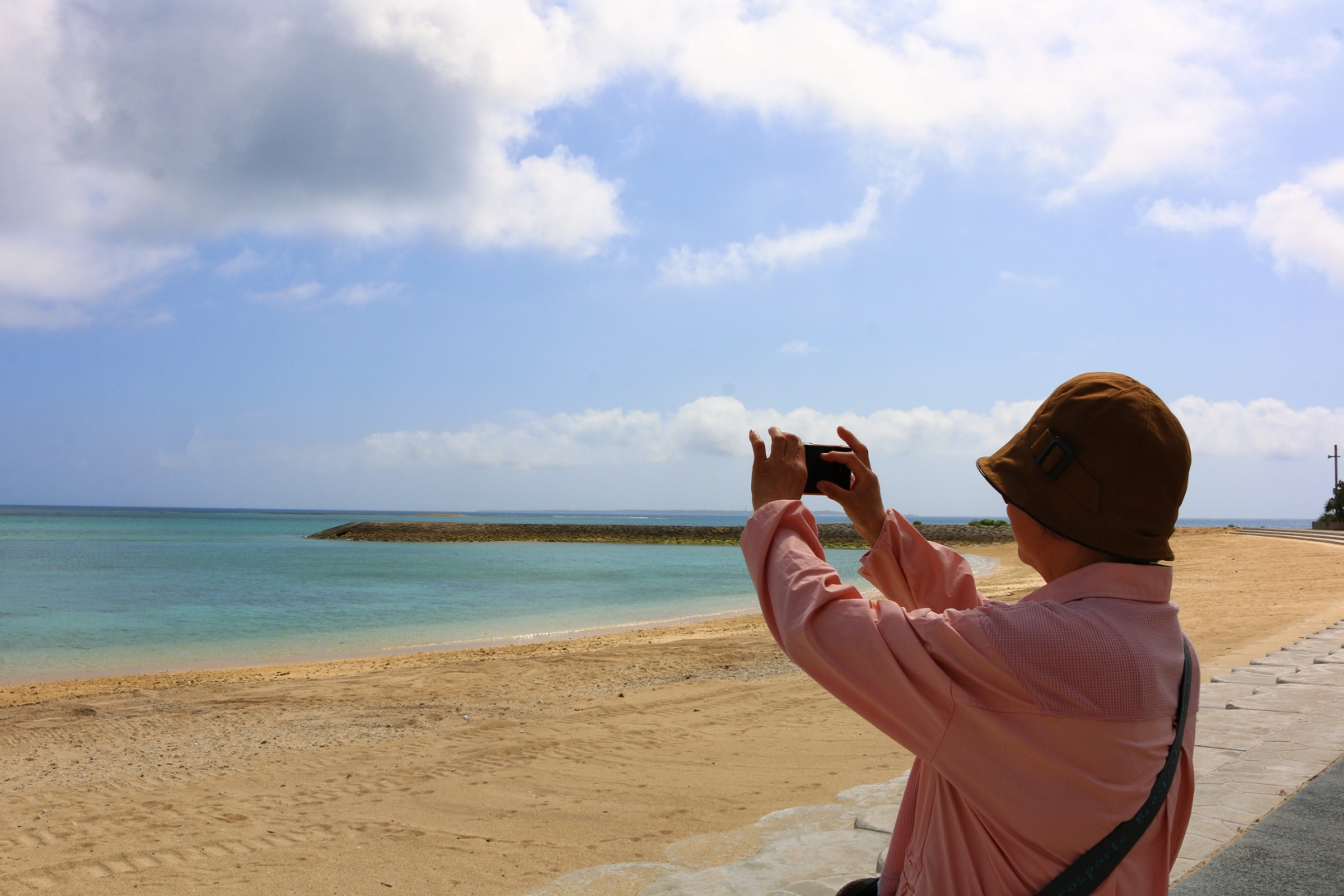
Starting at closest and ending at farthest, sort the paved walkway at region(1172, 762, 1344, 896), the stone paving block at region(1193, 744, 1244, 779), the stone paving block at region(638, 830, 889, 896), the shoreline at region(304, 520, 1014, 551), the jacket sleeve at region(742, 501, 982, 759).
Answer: the jacket sleeve at region(742, 501, 982, 759) < the paved walkway at region(1172, 762, 1344, 896) < the stone paving block at region(638, 830, 889, 896) < the stone paving block at region(1193, 744, 1244, 779) < the shoreline at region(304, 520, 1014, 551)

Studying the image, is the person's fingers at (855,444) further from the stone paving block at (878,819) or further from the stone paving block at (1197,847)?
the stone paving block at (878,819)

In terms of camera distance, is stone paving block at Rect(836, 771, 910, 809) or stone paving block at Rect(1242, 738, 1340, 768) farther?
stone paving block at Rect(836, 771, 910, 809)

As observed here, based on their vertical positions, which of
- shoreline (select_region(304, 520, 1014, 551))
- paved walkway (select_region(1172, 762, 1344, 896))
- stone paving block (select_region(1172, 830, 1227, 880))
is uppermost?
paved walkway (select_region(1172, 762, 1344, 896))

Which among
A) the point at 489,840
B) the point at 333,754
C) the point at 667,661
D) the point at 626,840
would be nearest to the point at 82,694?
the point at 333,754

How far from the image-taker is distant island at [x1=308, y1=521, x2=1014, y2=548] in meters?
62.7

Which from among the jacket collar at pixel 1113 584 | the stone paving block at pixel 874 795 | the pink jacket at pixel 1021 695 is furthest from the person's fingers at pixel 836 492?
the stone paving block at pixel 874 795

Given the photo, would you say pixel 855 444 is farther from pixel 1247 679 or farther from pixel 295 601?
pixel 295 601

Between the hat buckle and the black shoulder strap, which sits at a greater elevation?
the hat buckle

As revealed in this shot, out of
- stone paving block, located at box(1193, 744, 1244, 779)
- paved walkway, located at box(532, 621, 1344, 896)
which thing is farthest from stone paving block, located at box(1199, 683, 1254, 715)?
stone paving block, located at box(1193, 744, 1244, 779)

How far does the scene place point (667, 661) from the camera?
1137 cm

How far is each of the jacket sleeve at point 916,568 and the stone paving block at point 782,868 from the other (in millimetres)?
2013

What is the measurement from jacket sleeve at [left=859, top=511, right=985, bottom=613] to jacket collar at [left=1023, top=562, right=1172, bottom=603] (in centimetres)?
45

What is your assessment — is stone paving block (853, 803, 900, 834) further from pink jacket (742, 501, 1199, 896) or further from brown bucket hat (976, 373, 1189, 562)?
brown bucket hat (976, 373, 1189, 562)

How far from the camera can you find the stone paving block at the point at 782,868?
3219 mm
